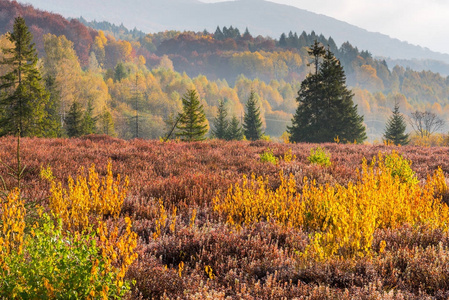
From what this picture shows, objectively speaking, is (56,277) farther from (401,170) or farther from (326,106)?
(326,106)

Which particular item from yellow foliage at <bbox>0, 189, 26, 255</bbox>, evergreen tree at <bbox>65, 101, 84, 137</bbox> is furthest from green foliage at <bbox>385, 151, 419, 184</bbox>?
evergreen tree at <bbox>65, 101, 84, 137</bbox>

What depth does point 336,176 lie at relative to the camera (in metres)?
6.52

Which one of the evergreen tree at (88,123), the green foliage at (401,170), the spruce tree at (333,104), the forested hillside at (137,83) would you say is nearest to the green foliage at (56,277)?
the green foliage at (401,170)

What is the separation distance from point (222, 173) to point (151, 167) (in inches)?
67.3

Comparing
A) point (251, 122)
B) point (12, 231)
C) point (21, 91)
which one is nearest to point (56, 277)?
point (12, 231)

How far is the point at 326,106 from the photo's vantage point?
3244cm

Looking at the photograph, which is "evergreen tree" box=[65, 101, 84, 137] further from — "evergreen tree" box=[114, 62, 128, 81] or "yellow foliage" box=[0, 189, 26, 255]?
"evergreen tree" box=[114, 62, 128, 81]

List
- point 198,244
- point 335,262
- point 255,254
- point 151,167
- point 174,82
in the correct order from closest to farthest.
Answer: point 335,262, point 255,254, point 198,244, point 151,167, point 174,82

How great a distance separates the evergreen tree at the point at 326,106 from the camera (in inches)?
1254

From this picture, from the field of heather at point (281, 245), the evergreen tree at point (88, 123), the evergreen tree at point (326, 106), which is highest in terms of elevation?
the evergreen tree at point (326, 106)

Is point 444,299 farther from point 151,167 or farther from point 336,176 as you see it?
point 151,167

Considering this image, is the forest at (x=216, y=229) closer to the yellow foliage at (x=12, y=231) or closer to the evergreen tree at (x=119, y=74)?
the yellow foliage at (x=12, y=231)

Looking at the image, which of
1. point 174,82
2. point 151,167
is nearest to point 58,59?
point 174,82

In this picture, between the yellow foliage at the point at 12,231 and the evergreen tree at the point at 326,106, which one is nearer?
the yellow foliage at the point at 12,231
